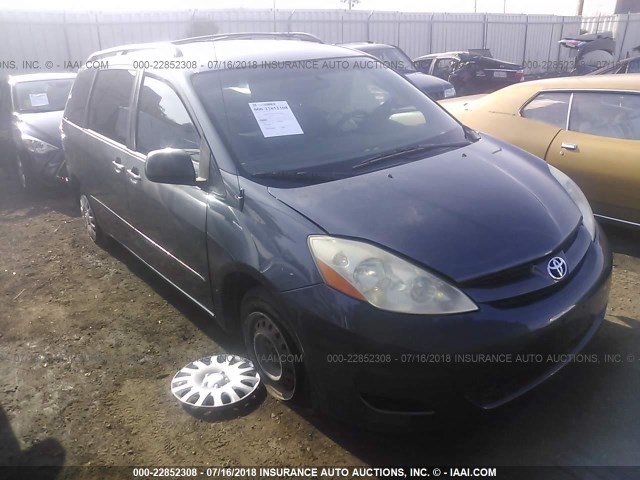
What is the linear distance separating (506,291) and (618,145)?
2.88 m

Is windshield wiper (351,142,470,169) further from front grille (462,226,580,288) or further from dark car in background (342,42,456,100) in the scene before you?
dark car in background (342,42,456,100)

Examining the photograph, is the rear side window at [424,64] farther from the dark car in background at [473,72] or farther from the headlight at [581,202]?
the headlight at [581,202]

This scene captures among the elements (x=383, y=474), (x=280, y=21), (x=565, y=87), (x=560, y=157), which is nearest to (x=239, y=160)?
(x=383, y=474)

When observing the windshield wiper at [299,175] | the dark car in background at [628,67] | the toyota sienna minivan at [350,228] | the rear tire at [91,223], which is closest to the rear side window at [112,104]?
the toyota sienna minivan at [350,228]

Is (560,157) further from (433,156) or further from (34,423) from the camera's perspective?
(34,423)

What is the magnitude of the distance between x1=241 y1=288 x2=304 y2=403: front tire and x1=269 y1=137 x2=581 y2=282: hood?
1.65 ft

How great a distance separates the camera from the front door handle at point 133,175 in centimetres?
373

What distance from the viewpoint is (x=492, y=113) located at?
5.48 metres

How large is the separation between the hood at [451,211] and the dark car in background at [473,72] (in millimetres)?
11881

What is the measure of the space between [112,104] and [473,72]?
11729 mm

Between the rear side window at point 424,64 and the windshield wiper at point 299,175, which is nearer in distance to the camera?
the windshield wiper at point 299,175

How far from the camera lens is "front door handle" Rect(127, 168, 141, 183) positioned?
3.73 metres

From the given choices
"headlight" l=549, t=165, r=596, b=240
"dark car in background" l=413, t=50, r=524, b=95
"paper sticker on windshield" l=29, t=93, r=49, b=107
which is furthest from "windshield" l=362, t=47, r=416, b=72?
"headlight" l=549, t=165, r=596, b=240

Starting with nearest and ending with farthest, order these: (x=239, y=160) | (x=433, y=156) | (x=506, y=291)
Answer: (x=506, y=291) → (x=239, y=160) → (x=433, y=156)
